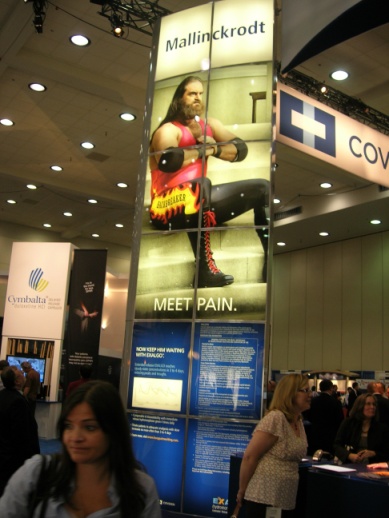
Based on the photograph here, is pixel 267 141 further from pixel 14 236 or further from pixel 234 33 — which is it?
pixel 14 236

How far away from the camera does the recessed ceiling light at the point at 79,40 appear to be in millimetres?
8391

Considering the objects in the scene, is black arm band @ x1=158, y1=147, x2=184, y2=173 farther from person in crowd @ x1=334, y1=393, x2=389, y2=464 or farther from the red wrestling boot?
person in crowd @ x1=334, y1=393, x2=389, y2=464

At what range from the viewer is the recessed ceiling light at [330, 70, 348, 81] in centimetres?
912

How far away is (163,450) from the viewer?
5195 millimetres

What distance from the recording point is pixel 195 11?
584 cm

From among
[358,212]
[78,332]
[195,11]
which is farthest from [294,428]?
[358,212]

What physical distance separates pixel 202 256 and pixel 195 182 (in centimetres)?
69

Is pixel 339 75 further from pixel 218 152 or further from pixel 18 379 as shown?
pixel 18 379

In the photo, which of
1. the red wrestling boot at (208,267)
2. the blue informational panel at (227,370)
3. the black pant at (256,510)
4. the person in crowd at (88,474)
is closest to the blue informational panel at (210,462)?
the blue informational panel at (227,370)

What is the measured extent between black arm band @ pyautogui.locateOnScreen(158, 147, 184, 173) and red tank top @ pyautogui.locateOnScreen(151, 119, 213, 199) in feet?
0.13

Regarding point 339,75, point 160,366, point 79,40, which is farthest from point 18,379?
point 339,75

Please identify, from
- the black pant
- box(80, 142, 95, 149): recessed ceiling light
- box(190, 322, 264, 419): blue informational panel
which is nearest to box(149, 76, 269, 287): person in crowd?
box(190, 322, 264, 419): blue informational panel

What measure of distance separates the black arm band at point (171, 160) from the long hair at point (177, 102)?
30cm

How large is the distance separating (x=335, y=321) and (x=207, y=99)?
43.4 ft
